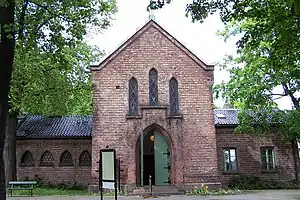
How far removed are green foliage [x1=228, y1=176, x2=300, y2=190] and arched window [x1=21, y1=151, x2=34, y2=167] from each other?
45.0ft

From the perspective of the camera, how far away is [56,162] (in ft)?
80.5

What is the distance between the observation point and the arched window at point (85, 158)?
24562 mm

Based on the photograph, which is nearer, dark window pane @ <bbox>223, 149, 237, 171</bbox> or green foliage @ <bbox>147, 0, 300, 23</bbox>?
green foliage @ <bbox>147, 0, 300, 23</bbox>

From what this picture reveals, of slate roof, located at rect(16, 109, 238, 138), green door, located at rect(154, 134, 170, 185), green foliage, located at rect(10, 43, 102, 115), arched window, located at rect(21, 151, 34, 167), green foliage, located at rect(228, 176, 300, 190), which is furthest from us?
slate roof, located at rect(16, 109, 238, 138)

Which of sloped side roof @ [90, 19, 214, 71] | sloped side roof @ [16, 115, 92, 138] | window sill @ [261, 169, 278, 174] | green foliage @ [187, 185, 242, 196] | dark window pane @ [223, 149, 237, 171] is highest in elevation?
sloped side roof @ [90, 19, 214, 71]

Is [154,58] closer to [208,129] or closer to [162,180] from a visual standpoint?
[208,129]

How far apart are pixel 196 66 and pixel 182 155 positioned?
5218mm

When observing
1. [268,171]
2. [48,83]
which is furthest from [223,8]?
[268,171]

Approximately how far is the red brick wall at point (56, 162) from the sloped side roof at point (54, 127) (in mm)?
437

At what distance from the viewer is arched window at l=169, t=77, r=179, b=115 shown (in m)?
20.2

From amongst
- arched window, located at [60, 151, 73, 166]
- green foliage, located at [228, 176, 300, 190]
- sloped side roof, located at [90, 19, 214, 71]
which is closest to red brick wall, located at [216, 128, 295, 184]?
green foliage, located at [228, 176, 300, 190]

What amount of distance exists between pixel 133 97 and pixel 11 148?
30.3ft

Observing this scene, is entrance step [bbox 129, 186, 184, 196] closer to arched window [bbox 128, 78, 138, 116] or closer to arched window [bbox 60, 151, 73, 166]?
arched window [bbox 128, 78, 138, 116]

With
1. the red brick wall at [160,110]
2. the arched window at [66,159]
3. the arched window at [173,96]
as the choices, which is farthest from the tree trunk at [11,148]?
the arched window at [173,96]
